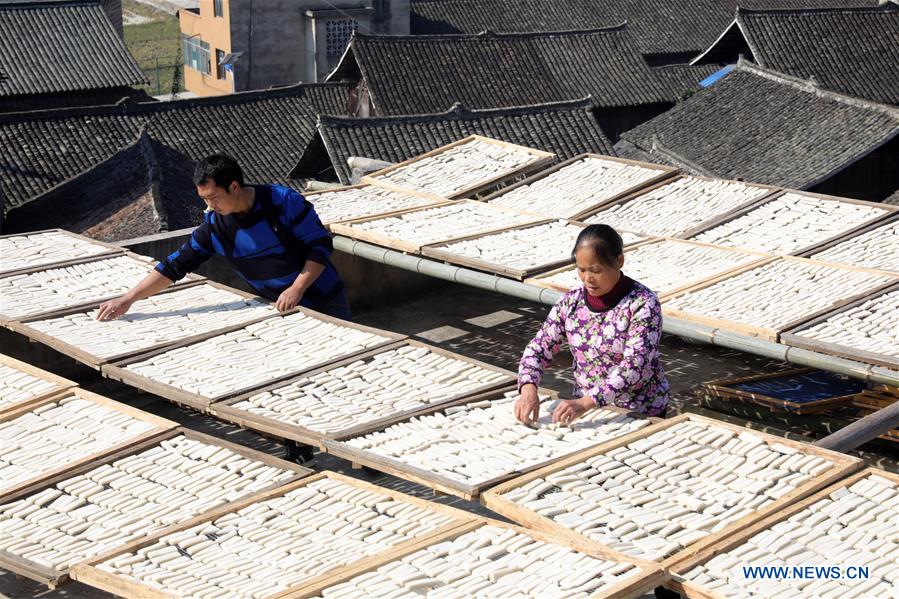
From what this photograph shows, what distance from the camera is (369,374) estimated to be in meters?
5.76

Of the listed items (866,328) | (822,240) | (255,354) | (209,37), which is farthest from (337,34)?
(255,354)

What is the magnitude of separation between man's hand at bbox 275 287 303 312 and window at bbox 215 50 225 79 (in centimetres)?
3319

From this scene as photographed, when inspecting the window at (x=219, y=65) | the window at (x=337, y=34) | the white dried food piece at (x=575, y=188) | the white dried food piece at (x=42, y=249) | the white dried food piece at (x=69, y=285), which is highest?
the window at (x=337, y=34)

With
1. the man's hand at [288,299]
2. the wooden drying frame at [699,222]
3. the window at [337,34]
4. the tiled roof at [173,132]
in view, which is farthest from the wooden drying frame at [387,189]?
the window at [337,34]

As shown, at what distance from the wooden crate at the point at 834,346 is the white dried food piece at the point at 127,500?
290 cm

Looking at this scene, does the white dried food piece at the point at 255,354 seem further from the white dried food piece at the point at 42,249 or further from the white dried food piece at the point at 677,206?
the white dried food piece at the point at 677,206

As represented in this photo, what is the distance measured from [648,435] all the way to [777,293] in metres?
2.53

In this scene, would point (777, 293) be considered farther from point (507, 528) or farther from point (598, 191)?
point (507, 528)

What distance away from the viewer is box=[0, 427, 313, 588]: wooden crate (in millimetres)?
4227

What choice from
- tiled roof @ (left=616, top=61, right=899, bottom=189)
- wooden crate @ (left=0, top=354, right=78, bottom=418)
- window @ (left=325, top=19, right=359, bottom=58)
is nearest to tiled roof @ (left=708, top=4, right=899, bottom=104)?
tiled roof @ (left=616, top=61, right=899, bottom=189)

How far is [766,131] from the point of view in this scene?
22.7 metres

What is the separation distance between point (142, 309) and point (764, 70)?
64.8 feet

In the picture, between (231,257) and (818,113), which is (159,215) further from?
(231,257)

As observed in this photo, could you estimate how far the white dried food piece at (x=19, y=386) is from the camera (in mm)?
5711
